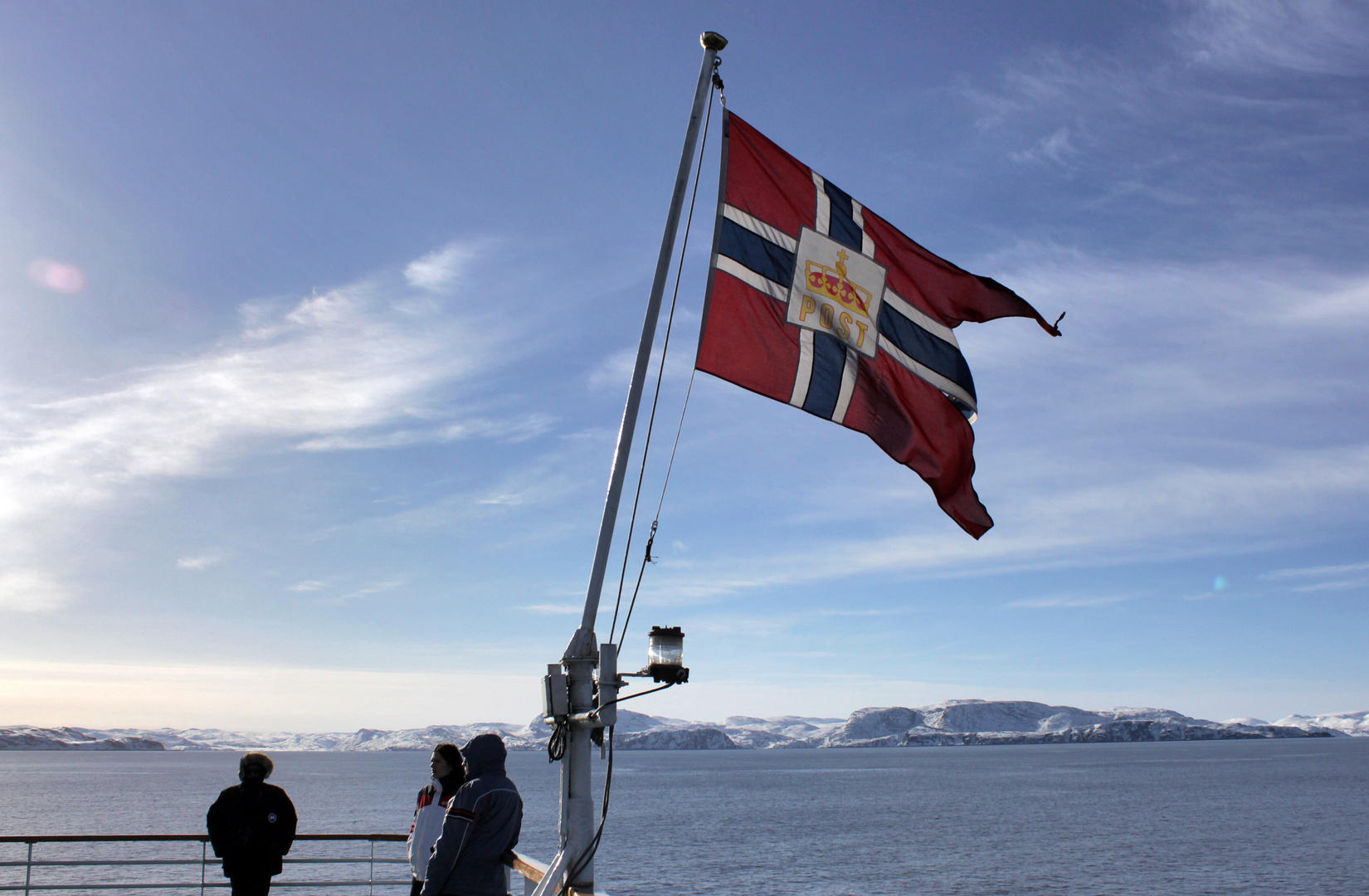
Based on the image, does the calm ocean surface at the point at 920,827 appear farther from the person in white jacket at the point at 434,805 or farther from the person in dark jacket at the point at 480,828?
the person in dark jacket at the point at 480,828

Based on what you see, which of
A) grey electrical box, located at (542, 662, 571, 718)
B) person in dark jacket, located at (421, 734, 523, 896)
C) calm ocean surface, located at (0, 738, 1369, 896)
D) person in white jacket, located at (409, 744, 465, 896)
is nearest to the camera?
person in dark jacket, located at (421, 734, 523, 896)

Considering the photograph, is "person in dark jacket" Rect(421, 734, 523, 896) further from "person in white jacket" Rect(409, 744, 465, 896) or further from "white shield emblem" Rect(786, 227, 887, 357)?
"white shield emblem" Rect(786, 227, 887, 357)

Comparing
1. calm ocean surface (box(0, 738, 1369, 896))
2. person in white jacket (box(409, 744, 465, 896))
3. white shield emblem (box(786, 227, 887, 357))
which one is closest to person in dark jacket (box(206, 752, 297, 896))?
person in white jacket (box(409, 744, 465, 896))

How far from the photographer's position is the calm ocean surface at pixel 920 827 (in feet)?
161

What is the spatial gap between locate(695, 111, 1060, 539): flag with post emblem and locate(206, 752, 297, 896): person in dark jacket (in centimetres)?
454

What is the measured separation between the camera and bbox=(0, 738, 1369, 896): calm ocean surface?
49.0 m

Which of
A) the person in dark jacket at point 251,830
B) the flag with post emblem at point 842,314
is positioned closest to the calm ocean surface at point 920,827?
the person in dark jacket at point 251,830

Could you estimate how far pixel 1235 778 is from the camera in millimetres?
139125

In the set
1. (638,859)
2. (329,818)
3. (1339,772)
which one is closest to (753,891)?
(638,859)

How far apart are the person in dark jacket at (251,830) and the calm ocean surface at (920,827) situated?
3813 cm

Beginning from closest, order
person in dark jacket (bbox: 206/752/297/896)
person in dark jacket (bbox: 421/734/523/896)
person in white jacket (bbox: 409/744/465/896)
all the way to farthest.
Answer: person in dark jacket (bbox: 421/734/523/896) < person in white jacket (bbox: 409/744/465/896) < person in dark jacket (bbox: 206/752/297/896)

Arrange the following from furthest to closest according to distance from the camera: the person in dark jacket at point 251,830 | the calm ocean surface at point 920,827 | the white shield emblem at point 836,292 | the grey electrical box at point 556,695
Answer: the calm ocean surface at point 920,827, the white shield emblem at point 836,292, the person in dark jacket at point 251,830, the grey electrical box at point 556,695

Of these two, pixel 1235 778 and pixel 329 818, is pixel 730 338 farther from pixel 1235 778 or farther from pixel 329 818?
pixel 1235 778

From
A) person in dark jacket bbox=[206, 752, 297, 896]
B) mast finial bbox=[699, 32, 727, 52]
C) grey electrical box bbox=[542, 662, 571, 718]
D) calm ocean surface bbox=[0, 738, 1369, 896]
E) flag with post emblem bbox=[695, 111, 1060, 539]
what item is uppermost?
mast finial bbox=[699, 32, 727, 52]
